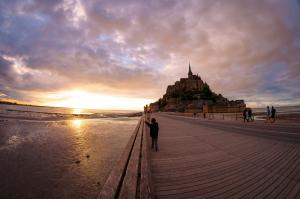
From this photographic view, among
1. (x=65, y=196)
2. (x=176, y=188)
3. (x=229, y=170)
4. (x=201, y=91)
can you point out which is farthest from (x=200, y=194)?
(x=201, y=91)

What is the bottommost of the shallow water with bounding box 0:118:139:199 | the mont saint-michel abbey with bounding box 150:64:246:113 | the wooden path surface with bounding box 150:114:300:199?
the shallow water with bounding box 0:118:139:199

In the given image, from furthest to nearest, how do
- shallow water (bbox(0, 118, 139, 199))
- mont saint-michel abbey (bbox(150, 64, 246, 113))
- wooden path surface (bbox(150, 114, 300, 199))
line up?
1. mont saint-michel abbey (bbox(150, 64, 246, 113))
2. shallow water (bbox(0, 118, 139, 199))
3. wooden path surface (bbox(150, 114, 300, 199))

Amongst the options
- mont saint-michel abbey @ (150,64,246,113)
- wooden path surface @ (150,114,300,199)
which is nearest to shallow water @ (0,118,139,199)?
wooden path surface @ (150,114,300,199)

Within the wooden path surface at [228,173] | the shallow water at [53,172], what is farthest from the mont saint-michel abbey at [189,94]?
→ the wooden path surface at [228,173]

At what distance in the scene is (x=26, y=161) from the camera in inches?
376

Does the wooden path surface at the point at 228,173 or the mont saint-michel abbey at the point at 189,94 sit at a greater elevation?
the mont saint-michel abbey at the point at 189,94

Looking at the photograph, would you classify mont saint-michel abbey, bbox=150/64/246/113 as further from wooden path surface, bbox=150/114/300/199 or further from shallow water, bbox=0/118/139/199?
wooden path surface, bbox=150/114/300/199

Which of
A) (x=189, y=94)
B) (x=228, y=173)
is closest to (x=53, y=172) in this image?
(x=228, y=173)

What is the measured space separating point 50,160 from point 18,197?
168 inches

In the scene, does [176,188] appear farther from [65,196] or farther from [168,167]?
[65,196]

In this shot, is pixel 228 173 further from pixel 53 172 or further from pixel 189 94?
pixel 189 94

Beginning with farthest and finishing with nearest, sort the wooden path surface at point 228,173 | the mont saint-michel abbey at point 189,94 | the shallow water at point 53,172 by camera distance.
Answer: the mont saint-michel abbey at point 189,94 < the shallow water at point 53,172 < the wooden path surface at point 228,173

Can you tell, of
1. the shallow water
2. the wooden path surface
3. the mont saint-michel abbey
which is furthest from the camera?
the mont saint-michel abbey

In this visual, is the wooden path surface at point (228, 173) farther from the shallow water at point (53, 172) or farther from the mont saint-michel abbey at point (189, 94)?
the mont saint-michel abbey at point (189, 94)
